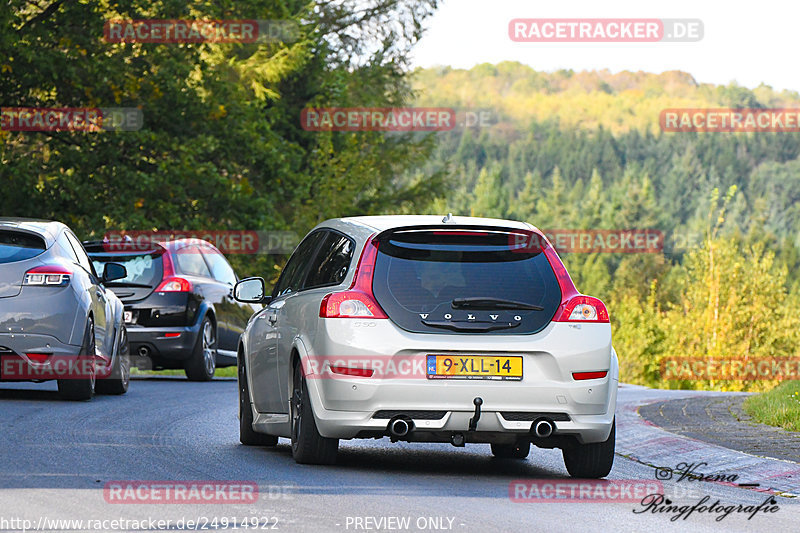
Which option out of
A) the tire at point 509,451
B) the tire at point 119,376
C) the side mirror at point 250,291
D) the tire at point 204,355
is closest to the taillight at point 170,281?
the tire at point 204,355

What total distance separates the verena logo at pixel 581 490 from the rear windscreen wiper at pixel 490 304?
42.6 inches

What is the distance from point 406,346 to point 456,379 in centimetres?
36

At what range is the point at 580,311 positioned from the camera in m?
8.64

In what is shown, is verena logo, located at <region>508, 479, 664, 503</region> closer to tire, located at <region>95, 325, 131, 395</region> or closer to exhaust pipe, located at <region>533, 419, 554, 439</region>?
exhaust pipe, located at <region>533, 419, 554, 439</region>

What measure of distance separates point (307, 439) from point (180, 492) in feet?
4.90

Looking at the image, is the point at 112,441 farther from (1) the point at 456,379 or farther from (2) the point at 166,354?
(2) the point at 166,354

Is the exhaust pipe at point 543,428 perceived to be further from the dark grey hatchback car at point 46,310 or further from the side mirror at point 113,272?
the side mirror at point 113,272

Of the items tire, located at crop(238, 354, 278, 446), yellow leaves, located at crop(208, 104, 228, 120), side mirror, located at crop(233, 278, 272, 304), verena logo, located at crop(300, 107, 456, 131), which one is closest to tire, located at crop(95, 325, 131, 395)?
tire, located at crop(238, 354, 278, 446)

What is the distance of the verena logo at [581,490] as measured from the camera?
310 inches

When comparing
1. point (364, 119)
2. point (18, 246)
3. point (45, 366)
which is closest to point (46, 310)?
point (45, 366)

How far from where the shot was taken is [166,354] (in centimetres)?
1838

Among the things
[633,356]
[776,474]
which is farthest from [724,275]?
[776,474]

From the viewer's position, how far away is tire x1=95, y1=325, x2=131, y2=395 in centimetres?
1516

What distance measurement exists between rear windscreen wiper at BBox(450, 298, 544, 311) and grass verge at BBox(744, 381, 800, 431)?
14.6ft
